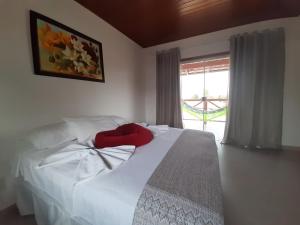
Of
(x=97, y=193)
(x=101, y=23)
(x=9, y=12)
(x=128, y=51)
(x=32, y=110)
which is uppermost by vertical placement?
(x=101, y=23)

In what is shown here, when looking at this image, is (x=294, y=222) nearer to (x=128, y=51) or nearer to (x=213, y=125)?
(x=213, y=125)

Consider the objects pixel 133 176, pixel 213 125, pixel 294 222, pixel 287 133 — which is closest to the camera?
pixel 133 176

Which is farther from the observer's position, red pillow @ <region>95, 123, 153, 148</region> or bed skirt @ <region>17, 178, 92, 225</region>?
red pillow @ <region>95, 123, 153, 148</region>

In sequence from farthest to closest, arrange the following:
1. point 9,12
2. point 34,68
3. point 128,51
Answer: point 128,51 → point 34,68 → point 9,12

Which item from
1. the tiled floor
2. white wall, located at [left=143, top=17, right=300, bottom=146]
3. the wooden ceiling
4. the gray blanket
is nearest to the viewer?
the gray blanket

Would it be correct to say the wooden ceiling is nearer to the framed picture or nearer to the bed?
the framed picture

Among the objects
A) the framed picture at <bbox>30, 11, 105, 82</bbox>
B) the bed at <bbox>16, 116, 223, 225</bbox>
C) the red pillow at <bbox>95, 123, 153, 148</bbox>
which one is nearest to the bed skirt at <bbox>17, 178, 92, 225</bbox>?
the bed at <bbox>16, 116, 223, 225</bbox>

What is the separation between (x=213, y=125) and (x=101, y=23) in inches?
133

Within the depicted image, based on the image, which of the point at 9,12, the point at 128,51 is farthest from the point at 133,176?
the point at 128,51

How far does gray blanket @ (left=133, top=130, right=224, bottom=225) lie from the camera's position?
635 mm

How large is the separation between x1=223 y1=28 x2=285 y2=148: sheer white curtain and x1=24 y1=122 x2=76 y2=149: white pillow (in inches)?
116

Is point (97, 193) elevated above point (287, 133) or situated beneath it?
elevated above

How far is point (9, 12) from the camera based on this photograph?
1435 millimetres

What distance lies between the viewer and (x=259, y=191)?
5.26 ft
